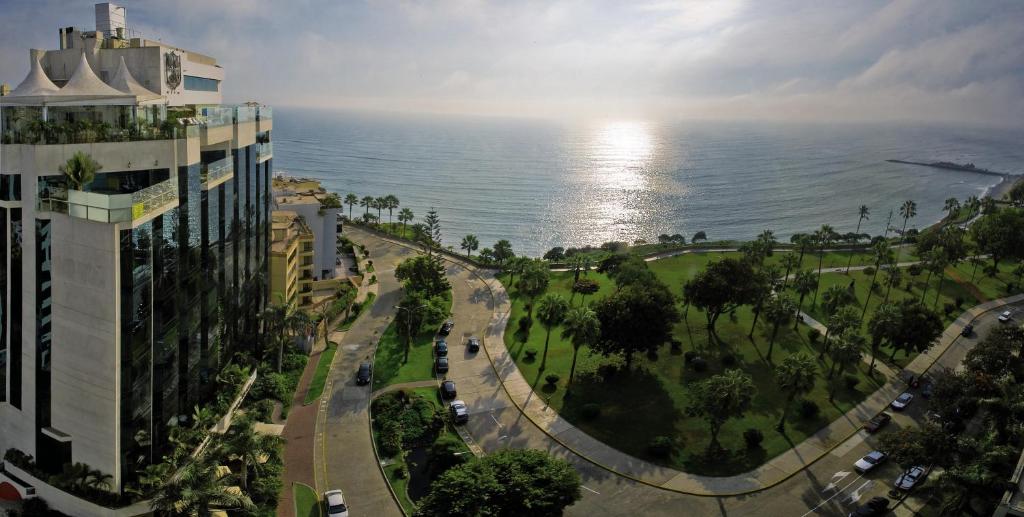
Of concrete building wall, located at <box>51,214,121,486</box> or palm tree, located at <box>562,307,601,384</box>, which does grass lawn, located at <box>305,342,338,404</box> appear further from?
palm tree, located at <box>562,307,601,384</box>

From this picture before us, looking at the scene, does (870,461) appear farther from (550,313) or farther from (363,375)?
(363,375)

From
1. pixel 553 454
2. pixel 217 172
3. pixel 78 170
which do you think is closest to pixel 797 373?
pixel 553 454

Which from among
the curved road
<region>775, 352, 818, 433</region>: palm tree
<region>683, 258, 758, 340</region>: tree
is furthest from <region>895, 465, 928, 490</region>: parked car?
<region>683, 258, 758, 340</region>: tree

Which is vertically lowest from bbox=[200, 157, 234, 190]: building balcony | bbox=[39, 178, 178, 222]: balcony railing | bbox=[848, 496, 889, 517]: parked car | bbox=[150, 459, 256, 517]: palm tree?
bbox=[848, 496, 889, 517]: parked car

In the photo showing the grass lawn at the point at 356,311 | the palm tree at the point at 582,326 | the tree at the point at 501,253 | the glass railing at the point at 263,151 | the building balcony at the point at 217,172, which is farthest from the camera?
the tree at the point at 501,253

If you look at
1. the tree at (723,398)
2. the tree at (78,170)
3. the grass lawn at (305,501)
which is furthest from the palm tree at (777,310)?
the tree at (78,170)

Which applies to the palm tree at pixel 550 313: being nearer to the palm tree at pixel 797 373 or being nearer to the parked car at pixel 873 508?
the palm tree at pixel 797 373
